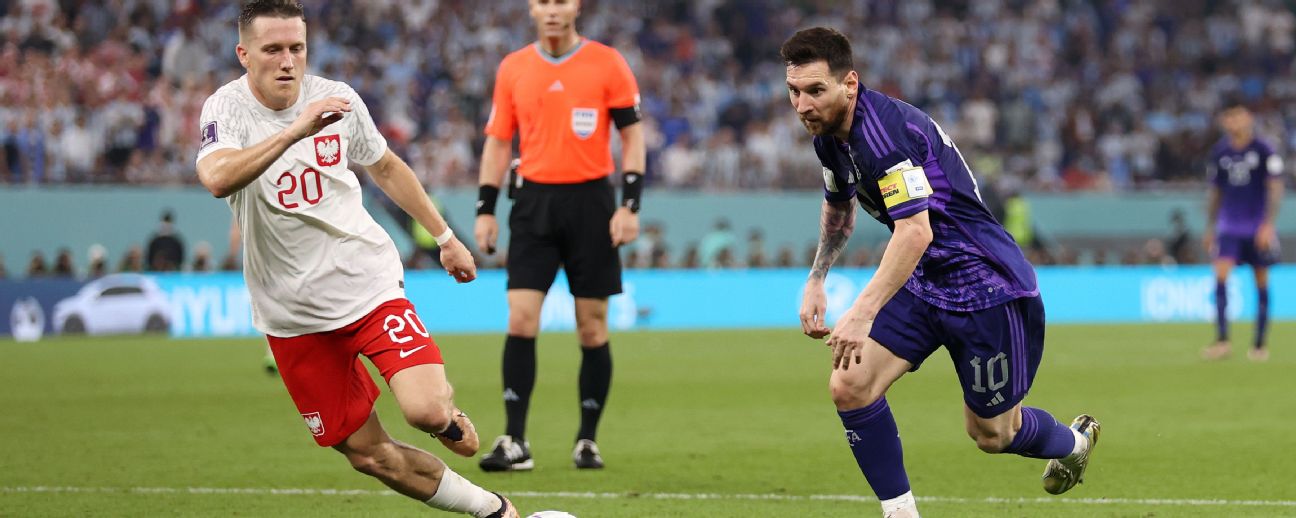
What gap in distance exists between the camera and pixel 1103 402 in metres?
11.0

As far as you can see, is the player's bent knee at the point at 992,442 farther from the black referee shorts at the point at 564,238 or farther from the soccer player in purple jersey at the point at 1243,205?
the soccer player in purple jersey at the point at 1243,205

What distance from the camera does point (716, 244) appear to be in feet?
78.8

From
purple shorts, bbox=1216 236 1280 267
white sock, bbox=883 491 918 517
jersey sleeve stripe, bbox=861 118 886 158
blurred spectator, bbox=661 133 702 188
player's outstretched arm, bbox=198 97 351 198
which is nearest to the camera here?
player's outstretched arm, bbox=198 97 351 198

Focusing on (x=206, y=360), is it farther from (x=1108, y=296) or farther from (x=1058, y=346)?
(x=1108, y=296)

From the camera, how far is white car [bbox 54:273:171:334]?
19609 mm

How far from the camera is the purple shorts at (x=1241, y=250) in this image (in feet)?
47.3

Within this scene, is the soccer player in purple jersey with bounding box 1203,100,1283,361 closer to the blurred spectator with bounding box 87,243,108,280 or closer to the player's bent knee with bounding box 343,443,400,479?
the player's bent knee with bounding box 343,443,400,479

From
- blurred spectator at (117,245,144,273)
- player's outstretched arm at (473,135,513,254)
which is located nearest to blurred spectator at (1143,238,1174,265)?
blurred spectator at (117,245,144,273)

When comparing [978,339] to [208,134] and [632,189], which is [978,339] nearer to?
[208,134]

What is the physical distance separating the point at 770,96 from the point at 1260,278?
44.1ft

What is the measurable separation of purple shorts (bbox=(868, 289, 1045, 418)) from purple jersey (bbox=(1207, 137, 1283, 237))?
9.50 m

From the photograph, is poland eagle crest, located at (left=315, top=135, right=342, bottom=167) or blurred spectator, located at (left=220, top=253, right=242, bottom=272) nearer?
poland eagle crest, located at (left=315, top=135, right=342, bottom=167)

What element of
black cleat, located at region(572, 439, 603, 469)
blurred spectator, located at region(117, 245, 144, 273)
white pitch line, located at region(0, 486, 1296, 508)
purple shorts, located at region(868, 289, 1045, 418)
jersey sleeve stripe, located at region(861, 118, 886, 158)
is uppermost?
jersey sleeve stripe, located at region(861, 118, 886, 158)

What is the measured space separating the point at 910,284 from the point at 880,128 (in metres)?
0.77
